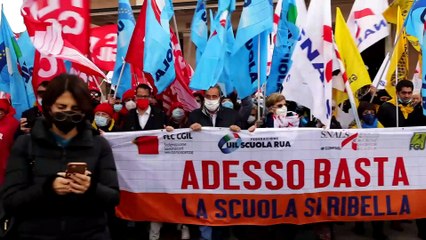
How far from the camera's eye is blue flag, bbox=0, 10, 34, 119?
24.1ft

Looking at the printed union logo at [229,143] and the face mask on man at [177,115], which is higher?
the face mask on man at [177,115]

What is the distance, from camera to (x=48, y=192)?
233 centimetres

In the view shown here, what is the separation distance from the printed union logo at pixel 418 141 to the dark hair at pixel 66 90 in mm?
4047

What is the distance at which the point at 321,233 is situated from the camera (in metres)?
5.80

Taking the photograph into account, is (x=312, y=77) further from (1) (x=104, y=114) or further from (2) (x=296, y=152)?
(1) (x=104, y=114)

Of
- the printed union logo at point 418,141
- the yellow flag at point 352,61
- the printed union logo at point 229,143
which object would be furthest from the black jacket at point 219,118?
the yellow flag at point 352,61

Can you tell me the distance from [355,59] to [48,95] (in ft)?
18.0

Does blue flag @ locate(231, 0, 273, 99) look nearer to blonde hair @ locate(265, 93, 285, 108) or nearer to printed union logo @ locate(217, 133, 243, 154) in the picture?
blonde hair @ locate(265, 93, 285, 108)

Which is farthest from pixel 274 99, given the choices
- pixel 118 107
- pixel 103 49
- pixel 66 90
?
pixel 103 49

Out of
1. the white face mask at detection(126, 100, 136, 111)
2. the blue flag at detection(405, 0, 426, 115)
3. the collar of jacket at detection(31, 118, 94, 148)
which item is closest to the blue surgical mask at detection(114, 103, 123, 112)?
the white face mask at detection(126, 100, 136, 111)

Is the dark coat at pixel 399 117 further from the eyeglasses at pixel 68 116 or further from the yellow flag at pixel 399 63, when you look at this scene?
the eyeglasses at pixel 68 116

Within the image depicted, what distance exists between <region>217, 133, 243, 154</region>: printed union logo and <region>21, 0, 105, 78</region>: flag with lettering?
1653 mm

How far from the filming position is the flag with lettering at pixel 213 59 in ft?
21.8

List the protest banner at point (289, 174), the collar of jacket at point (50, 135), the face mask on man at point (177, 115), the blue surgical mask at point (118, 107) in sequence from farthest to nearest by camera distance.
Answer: the blue surgical mask at point (118, 107) → the face mask on man at point (177, 115) → the protest banner at point (289, 174) → the collar of jacket at point (50, 135)
